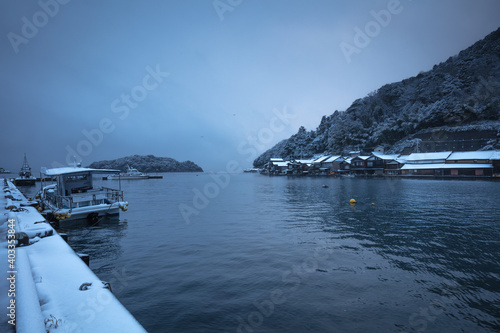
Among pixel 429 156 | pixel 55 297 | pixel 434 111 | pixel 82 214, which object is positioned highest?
pixel 434 111

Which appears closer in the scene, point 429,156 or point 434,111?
point 429,156

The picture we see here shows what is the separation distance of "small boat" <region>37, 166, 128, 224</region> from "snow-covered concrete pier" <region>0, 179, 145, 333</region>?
1649 cm

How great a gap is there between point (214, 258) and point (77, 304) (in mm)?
9578

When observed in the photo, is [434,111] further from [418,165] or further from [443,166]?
[443,166]

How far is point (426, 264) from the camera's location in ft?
42.4

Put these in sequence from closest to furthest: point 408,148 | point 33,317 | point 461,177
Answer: point 33,317 < point 461,177 < point 408,148

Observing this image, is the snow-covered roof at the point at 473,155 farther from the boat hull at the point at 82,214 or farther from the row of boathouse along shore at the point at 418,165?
the boat hull at the point at 82,214

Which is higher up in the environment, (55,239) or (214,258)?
(55,239)

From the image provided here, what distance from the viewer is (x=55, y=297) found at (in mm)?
5066

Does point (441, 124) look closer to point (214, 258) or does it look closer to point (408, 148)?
point (408, 148)

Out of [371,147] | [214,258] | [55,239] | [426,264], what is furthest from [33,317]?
[371,147]

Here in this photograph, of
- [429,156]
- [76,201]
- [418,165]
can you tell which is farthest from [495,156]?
[76,201]

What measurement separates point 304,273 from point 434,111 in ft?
463

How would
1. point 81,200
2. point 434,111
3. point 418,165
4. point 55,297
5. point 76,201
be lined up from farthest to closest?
Result: point 434,111, point 418,165, point 81,200, point 76,201, point 55,297
